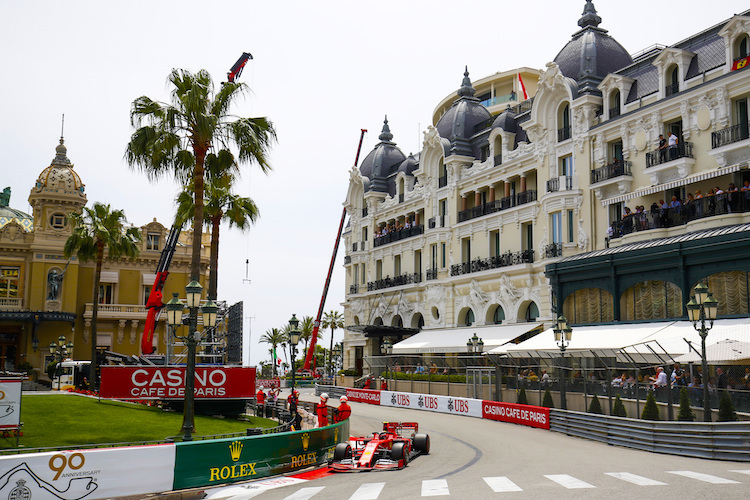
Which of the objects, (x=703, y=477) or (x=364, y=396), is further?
Answer: (x=364, y=396)

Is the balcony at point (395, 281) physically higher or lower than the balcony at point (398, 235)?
lower

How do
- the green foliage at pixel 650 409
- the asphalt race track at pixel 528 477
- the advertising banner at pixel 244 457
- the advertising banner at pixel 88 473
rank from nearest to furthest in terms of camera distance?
the advertising banner at pixel 88 473 < the asphalt race track at pixel 528 477 < the advertising banner at pixel 244 457 < the green foliage at pixel 650 409

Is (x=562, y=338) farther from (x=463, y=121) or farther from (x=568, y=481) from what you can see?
(x=463, y=121)

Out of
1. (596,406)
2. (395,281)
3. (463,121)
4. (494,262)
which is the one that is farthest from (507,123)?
(596,406)

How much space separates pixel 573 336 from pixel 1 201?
61.7 meters

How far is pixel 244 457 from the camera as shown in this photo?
15992 millimetres

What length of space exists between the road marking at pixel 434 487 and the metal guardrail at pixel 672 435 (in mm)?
7883

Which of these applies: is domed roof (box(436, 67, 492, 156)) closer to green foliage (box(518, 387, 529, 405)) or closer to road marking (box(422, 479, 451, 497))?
green foliage (box(518, 387, 529, 405))

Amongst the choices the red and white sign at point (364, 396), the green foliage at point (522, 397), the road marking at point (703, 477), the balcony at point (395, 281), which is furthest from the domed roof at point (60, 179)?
the road marking at point (703, 477)

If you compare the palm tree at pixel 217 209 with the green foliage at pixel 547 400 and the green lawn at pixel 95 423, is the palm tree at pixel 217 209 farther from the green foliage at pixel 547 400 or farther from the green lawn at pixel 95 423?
the green foliage at pixel 547 400

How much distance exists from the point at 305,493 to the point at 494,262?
3133 cm

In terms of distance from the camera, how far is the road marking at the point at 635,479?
45.5 feet

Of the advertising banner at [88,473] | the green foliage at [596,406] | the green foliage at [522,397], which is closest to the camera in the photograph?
the advertising banner at [88,473]

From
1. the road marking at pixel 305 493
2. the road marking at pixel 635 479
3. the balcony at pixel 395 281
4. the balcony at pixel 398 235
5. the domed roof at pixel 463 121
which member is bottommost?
the road marking at pixel 305 493
